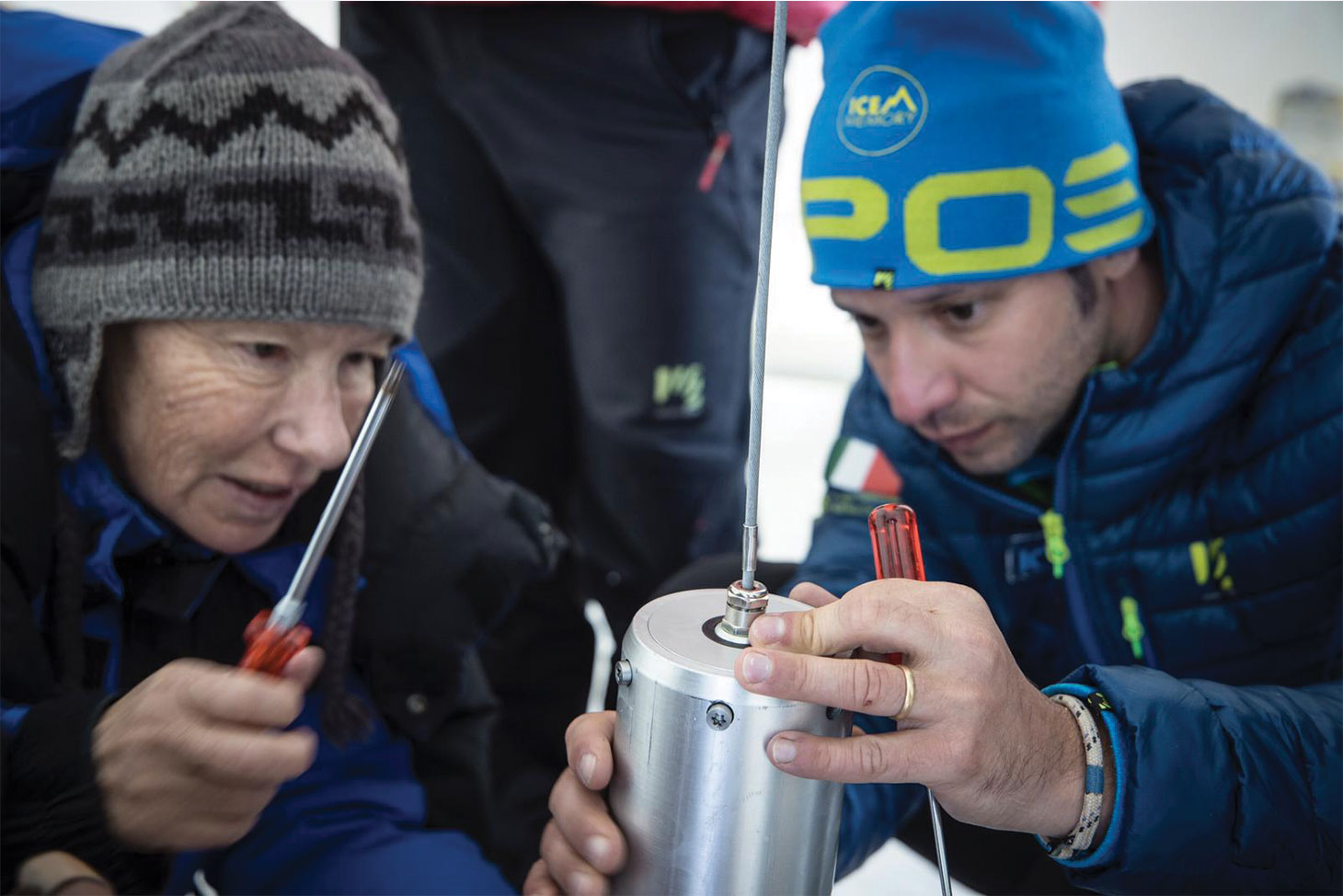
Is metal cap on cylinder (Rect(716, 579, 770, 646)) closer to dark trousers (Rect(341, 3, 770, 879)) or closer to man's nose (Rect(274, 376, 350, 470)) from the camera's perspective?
man's nose (Rect(274, 376, 350, 470))

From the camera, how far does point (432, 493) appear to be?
791 mm

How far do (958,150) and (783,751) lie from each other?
0.44 m

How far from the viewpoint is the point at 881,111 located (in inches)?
25.7

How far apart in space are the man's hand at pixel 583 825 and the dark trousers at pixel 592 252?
0.47 meters

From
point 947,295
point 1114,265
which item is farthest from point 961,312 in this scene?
point 1114,265

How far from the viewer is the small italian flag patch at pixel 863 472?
30.2 inches

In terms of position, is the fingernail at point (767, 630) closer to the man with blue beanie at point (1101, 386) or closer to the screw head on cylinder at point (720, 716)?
the screw head on cylinder at point (720, 716)

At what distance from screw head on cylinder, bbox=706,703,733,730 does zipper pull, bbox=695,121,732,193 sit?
2.48ft

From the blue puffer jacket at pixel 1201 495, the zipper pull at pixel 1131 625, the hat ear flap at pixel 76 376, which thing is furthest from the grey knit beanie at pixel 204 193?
the zipper pull at pixel 1131 625

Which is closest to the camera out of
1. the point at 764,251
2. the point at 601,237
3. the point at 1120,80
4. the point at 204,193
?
the point at 764,251

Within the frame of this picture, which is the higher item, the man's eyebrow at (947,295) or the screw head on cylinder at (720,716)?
the man's eyebrow at (947,295)

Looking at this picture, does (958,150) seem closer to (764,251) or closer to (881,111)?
(881,111)

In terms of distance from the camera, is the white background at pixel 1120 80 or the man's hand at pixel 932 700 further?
the white background at pixel 1120 80

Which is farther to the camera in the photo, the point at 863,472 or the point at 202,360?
the point at 863,472
